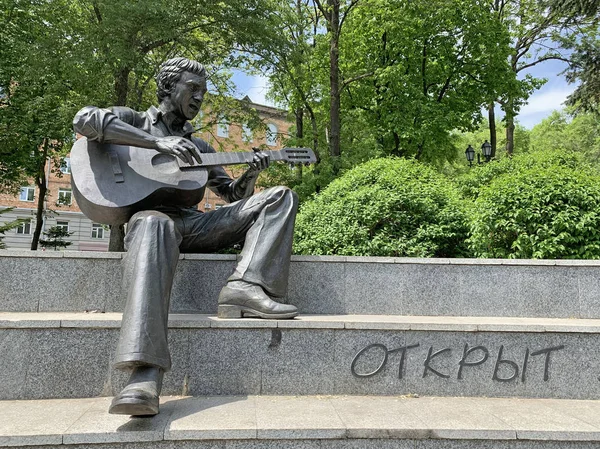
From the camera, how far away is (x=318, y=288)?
4.51 metres

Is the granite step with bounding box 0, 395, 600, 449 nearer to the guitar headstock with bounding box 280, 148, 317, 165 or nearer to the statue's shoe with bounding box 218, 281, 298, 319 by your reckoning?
the statue's shoe with bounding box 218, 281, 298, 319

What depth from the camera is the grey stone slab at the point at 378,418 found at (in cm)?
258

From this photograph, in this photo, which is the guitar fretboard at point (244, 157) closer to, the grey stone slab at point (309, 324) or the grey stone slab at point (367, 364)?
the grey stone slab at point (309, 324)

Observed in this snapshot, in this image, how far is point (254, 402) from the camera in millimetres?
3109

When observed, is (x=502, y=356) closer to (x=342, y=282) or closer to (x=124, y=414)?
(x=342, y=282)

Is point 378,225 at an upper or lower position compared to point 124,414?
upper

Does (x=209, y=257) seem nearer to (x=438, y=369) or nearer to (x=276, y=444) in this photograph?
(x=276, y=444)

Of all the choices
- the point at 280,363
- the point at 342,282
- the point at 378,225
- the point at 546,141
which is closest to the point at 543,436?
the point at 280,363

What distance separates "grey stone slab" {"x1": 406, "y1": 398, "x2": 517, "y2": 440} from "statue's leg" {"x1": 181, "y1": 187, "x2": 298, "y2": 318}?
3.88ft

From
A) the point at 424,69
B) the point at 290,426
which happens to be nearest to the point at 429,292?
the point at 290,426

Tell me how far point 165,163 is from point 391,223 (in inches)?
125

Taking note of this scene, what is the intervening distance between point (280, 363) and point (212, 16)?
1148 centimetres

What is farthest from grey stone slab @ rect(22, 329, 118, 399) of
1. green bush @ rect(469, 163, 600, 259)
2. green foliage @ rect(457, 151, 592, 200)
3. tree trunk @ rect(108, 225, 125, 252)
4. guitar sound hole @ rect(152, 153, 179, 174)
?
tree trunk @ rect(108, 225, 125, 252)

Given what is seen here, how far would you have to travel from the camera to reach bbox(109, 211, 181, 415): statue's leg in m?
2.50
